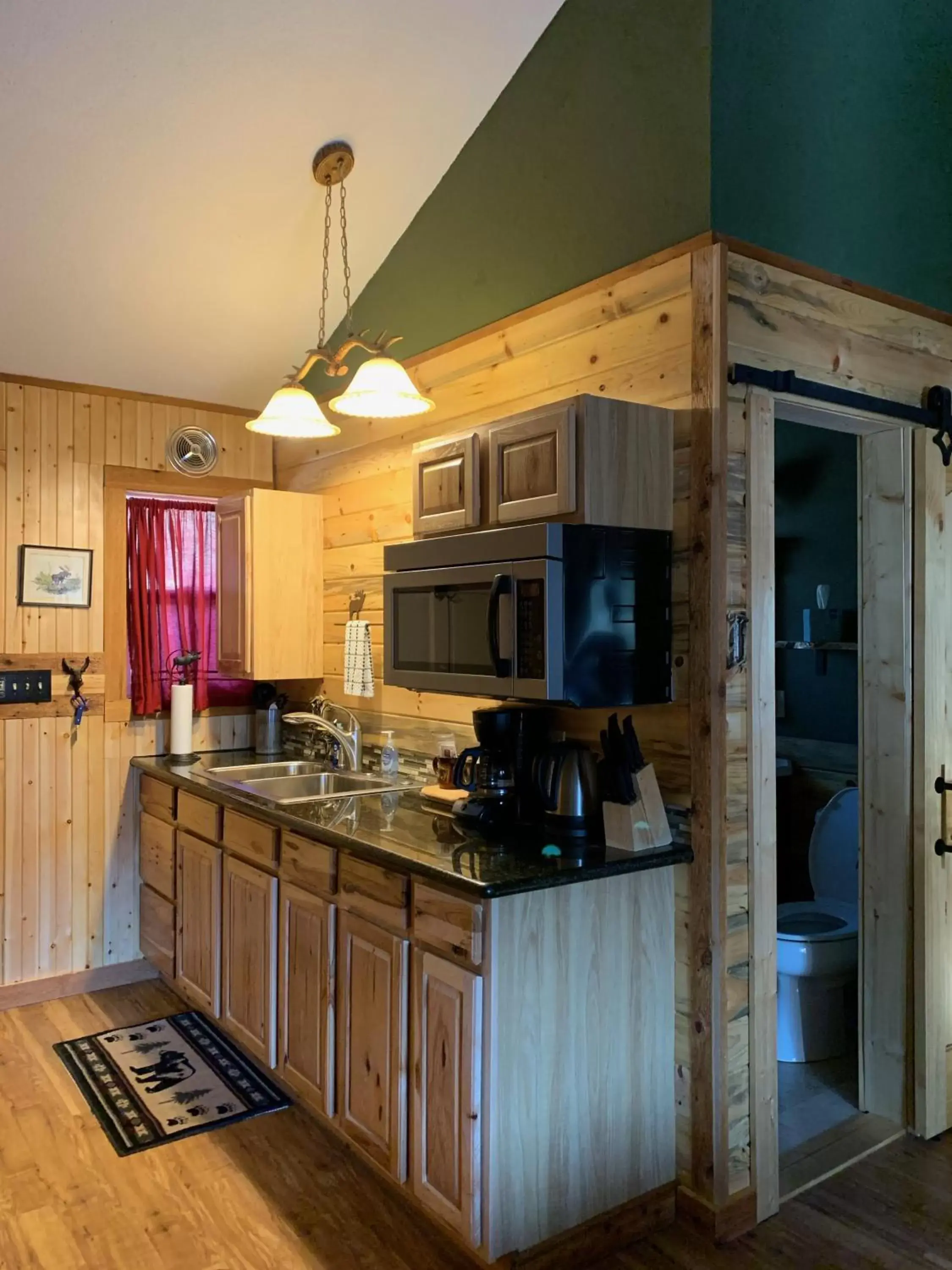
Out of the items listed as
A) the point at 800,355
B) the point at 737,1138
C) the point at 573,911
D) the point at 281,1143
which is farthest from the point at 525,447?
the point at 281,1143

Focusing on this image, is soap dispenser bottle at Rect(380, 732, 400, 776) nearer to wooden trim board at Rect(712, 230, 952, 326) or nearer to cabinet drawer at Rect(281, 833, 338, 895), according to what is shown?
cabinet drawer at Rect(281, 833, 338, 895)

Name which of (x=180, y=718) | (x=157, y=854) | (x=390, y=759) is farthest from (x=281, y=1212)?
(x=180, y=718)

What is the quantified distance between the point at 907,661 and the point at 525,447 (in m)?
1.25

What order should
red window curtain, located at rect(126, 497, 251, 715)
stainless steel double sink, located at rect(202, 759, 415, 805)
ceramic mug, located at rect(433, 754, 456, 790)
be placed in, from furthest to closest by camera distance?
red window curtain, located at rect(126, 497, 251, 715), stainless steel double sink, located at rect(202, 759, 415, 805), ceramic mug, located at rect(433, 754, 456, 790)

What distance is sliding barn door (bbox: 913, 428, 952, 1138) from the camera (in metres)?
2.64

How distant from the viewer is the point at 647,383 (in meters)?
2.37

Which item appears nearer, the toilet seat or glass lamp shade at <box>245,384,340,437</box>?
glass lamp shade at <box>245,384,340,437</box>

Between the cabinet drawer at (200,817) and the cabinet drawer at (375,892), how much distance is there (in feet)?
2.89

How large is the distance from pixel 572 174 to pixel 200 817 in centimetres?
239

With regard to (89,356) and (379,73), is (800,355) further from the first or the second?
(89,356)

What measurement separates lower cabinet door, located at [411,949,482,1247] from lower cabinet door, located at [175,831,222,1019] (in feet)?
4.05

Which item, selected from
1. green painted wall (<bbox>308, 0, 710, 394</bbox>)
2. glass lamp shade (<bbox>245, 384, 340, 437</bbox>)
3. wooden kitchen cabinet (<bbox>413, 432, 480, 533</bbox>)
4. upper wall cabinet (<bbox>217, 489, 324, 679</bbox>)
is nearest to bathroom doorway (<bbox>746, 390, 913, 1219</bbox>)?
green painted wall (<bbox>308, 0, 710, 394</bbox>)

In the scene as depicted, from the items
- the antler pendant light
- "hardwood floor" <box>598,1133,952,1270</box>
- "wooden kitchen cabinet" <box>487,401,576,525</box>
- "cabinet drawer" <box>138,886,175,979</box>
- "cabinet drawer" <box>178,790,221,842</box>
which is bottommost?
"hardwood floor" <box>598,1133,952,1270</box>

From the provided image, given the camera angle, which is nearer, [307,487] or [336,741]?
[336,741]
